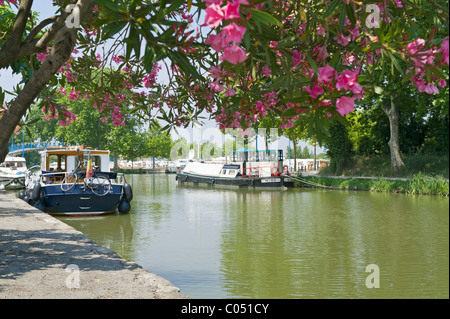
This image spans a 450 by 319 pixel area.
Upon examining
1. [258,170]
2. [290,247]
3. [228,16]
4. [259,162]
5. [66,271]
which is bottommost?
[290,247]

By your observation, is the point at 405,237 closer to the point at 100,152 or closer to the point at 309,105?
the point at 309,105

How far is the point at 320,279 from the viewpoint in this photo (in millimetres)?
9289

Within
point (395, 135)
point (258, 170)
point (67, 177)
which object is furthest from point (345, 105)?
point (258, 170)

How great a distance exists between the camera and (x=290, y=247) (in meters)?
12.5

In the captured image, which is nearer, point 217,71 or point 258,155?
point 217,71

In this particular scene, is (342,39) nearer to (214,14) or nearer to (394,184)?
(214,14)

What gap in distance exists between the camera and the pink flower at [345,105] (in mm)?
2932

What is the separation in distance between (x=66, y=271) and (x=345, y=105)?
17.0 ft

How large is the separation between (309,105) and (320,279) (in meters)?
6.85

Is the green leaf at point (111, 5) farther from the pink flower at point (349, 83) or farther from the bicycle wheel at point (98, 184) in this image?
the bicycle wheel at point (98, 184)

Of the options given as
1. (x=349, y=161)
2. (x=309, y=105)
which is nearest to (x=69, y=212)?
(x=309, y=105)

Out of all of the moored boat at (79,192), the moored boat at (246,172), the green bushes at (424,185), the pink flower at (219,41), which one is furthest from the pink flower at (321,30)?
the moored boat at (246,172)

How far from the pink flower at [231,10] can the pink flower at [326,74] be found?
86cm
